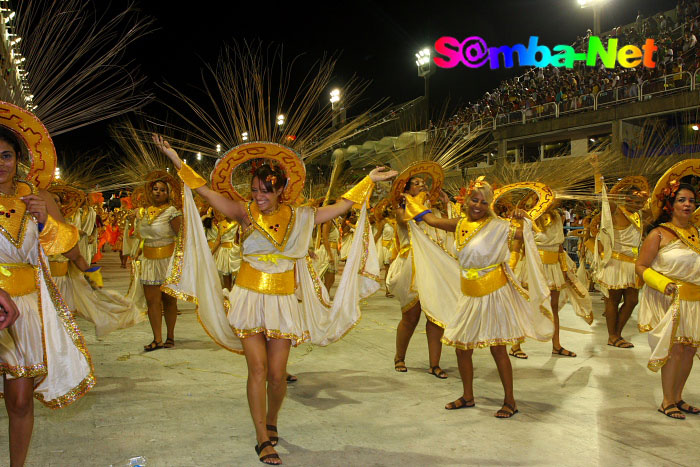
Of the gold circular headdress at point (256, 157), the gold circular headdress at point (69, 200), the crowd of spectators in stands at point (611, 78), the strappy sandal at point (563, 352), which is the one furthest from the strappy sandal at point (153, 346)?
the crowd of spectators in stands at point (611, 78)

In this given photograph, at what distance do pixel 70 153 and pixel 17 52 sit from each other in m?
6.97

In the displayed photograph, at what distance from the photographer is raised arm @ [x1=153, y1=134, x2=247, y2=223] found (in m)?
3.57

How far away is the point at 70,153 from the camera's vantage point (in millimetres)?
10148

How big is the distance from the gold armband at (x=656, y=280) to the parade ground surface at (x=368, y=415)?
3.26 feet

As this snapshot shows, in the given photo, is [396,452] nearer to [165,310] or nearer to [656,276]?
[656,276]

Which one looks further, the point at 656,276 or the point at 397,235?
the point at 397,235

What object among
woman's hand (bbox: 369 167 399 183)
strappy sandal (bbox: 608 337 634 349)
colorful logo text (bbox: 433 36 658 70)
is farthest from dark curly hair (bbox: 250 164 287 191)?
colorful logo text (bbox: 433 36 658 70)

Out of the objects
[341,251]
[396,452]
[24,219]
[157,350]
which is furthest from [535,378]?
[341,251]

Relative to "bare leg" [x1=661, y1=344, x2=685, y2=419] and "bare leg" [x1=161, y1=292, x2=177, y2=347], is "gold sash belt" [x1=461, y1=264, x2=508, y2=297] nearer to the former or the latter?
"bare leg" [x1=661, y1=344, x2=685, y2=419]

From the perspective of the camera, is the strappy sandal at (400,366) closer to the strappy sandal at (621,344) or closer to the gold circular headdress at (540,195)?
the gold circular headdress at (540,195)

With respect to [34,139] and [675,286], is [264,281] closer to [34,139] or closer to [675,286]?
[34,139]

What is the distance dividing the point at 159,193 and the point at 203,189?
10.6ft

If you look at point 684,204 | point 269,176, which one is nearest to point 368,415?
point 269,176

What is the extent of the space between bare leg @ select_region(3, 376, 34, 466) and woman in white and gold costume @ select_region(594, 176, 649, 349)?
242 inches
